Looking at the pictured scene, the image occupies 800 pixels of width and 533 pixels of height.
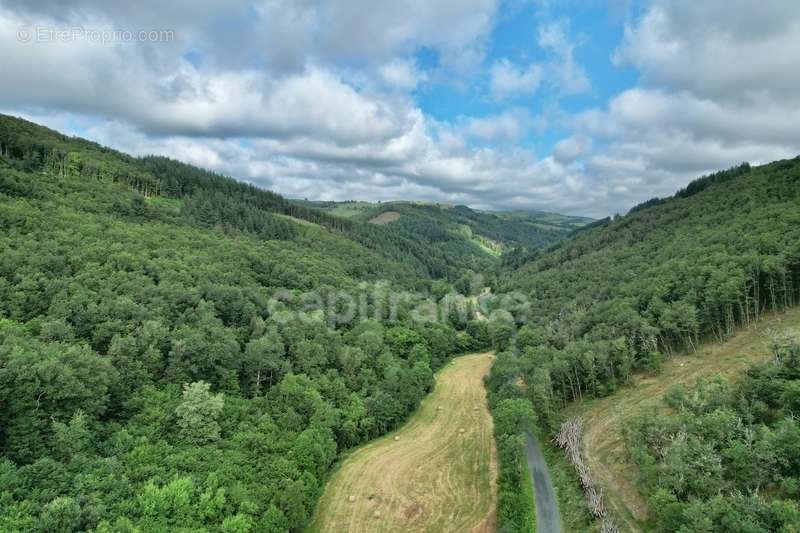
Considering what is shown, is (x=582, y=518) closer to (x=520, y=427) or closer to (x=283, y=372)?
(x=520, y=427)

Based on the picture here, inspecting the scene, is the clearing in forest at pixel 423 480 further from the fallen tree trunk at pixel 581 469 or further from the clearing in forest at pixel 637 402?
the clearing in forest at pixel 637 402

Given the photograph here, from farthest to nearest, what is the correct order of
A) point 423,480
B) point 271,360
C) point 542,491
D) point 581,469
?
point 271,360 < point 423,480 < point 542,491 < point 581,469

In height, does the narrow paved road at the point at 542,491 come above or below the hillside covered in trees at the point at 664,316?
below

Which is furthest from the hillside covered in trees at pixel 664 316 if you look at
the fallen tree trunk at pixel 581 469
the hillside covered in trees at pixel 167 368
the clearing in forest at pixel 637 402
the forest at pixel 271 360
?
the hillside covered in trees at pixel 167 368

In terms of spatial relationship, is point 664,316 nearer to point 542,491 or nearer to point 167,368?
point 542,491

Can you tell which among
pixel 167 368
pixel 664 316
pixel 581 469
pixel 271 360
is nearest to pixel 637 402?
pixel 581 469

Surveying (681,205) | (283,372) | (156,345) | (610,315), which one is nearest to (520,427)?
(283,372)
